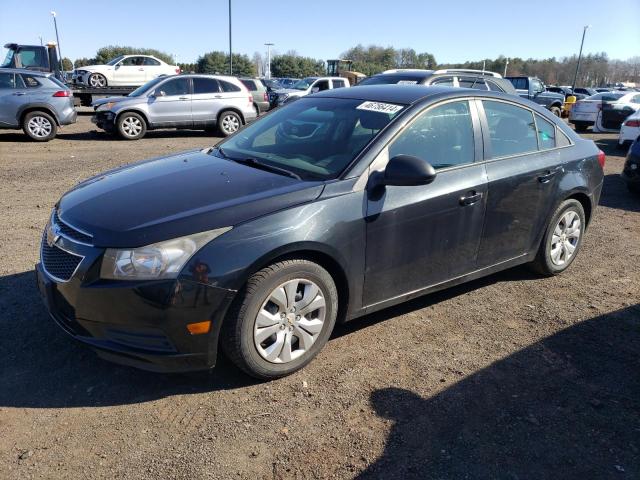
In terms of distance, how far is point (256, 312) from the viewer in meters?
2.88

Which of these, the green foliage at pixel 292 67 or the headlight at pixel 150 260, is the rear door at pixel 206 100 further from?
the green foliage at pixel 292 67

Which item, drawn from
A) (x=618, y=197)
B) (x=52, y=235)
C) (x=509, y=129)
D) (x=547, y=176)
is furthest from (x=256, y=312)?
(x=618, y=197)

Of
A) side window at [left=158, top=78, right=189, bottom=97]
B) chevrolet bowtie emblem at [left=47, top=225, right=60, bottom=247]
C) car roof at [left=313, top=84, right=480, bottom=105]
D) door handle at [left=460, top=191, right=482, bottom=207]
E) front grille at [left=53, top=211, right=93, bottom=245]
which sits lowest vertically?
chevrolet bowtie emblem at [left=47, top=225, right=60, bottom=247]

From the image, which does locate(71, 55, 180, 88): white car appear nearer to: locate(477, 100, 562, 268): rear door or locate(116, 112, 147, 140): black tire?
locate(116, 112, 147, 140): black tire

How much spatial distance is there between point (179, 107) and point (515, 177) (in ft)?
39.1

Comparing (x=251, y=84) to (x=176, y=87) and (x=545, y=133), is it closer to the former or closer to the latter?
(x=176, y=87)

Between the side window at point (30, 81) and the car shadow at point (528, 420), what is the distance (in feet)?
42.1

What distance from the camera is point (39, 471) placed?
2393mm

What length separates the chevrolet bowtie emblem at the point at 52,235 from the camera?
3037 mm

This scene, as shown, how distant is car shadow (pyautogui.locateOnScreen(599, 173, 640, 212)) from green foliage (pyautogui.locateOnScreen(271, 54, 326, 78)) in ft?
257

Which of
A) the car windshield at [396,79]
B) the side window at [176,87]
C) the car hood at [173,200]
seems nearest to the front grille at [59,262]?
the car hood at [173,200]

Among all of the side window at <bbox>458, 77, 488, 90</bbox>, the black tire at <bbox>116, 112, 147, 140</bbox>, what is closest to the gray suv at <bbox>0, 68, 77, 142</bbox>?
the black tire at <bbox>116, 112, 147, 140</bbox>

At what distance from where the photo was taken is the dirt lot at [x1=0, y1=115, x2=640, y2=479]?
8.16 ft

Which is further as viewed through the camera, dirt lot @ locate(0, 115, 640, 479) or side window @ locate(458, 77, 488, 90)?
side window @ locate(458, 77, 488, 90)
